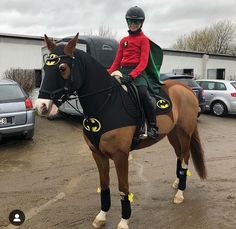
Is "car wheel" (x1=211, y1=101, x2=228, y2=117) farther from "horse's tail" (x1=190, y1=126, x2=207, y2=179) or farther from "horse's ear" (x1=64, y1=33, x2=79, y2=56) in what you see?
"horse's ear" (x1=64, y1=33, x2=79, y2=56)

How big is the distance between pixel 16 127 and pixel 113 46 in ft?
17.1

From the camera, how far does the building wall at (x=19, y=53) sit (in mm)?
14023

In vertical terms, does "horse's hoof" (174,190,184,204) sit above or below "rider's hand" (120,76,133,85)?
below

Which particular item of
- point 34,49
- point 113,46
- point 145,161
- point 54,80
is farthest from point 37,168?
point 34,49

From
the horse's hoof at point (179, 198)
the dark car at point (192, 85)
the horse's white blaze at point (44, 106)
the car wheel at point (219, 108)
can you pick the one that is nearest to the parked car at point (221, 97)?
the car wheel at point (219, 108)

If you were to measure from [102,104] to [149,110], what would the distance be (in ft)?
2.18

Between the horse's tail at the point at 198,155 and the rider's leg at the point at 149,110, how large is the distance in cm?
140

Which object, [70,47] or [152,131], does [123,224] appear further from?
[70,47]

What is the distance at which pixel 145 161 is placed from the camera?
21.8ft

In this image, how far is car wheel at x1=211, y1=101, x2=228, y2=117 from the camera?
42.4 feet

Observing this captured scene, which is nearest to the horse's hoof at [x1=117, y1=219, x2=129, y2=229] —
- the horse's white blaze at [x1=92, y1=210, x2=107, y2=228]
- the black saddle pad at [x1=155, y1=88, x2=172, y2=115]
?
the horse's white blaze at [x1=92, y1=210, x2=107, y2=228]

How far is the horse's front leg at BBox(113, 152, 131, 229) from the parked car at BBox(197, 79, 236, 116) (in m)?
10.2

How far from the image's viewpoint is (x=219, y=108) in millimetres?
13078

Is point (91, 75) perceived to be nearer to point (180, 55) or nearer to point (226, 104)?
point (226, 104)
